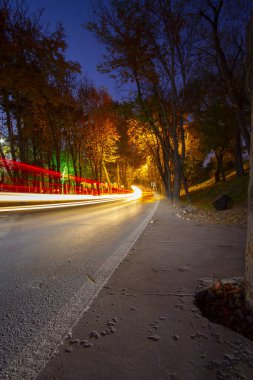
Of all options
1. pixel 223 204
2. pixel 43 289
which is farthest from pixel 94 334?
pixel 223 204

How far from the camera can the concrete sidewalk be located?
1.31m

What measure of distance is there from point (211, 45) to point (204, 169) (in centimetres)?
3491

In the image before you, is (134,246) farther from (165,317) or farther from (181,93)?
(181,93)

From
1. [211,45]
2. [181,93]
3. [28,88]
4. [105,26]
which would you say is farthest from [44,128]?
[211,45]

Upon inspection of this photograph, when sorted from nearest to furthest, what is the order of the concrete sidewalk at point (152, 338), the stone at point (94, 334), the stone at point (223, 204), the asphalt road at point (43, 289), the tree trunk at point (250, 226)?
the concrete sidewalk at point (152, 338) → the asphalt road at point (43, 289) → the stone at point (94, 334) → the tree trunk at point (250, 226) → the stone at point (223, 204)

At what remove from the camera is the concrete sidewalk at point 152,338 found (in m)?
1.31

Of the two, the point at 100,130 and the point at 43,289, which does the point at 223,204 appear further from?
the point at 100,130

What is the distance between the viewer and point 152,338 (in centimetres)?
160

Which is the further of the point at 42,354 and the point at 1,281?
the point at 1,281

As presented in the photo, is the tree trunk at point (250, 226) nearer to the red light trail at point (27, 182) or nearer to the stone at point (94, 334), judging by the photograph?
the stone at point (94, 334)

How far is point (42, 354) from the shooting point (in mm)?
1465

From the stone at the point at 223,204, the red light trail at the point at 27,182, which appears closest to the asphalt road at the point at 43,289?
the stone at the point at 223,204

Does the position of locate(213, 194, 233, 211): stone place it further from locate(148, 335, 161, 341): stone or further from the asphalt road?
locate(148, 335, 161, 341): stone

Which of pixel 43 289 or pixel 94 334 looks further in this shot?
pixel 43 289
